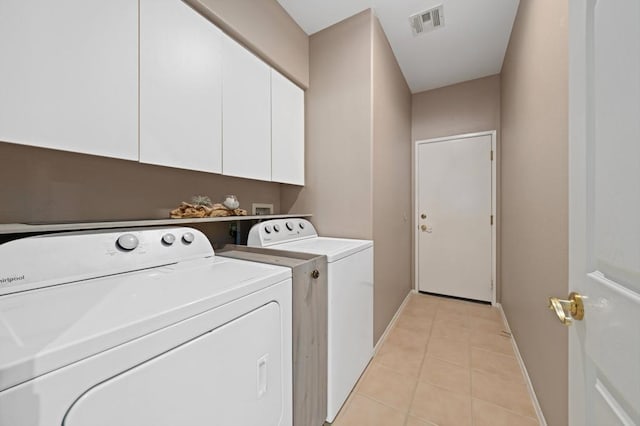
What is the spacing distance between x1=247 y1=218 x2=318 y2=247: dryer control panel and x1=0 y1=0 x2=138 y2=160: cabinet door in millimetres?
756

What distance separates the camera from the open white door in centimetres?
42

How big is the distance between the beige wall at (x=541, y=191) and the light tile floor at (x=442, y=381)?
0.19 metres

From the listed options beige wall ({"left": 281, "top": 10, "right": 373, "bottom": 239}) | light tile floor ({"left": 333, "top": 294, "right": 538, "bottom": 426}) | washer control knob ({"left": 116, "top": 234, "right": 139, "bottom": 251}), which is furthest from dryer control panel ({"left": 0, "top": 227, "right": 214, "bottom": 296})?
light tile floor ({"left": 333, "top": 294, "right": 538, "bottom": 426})

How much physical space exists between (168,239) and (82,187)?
0.51m

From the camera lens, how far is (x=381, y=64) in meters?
2.09

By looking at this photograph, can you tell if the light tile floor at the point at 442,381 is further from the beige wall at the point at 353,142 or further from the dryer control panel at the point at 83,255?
the dryer control panel at the point at 83,255

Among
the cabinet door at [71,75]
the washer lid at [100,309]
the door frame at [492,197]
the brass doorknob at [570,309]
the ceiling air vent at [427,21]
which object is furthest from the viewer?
the door frame at [492,197]

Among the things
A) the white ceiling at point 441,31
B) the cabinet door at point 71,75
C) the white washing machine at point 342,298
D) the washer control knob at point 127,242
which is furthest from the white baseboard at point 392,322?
the white ceiling at point 441,31

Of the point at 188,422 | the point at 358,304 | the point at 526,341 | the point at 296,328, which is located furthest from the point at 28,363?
the point at 526,341

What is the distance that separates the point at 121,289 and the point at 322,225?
4.90 ft

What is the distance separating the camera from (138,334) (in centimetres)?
54

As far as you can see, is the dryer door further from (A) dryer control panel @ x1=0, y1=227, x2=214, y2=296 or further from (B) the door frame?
(B) the door frame

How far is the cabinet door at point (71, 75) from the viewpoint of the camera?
76 centimetres

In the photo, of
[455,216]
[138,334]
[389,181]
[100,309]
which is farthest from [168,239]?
[455,216]
